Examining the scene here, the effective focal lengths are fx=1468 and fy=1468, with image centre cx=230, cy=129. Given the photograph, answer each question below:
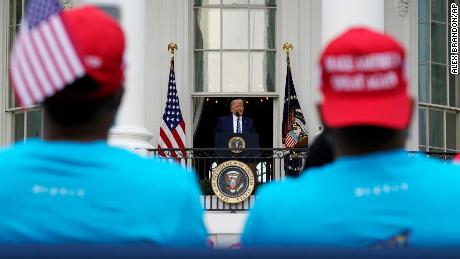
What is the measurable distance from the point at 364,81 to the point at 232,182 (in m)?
18.4

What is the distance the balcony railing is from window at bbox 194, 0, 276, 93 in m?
1.75

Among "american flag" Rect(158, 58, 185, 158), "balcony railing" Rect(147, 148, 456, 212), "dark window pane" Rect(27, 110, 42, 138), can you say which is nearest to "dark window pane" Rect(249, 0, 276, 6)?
"american flag" Rect(158, 58, 185, 158)

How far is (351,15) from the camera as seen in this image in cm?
2205

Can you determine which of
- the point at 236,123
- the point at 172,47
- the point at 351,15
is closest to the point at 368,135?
the point at 351,15

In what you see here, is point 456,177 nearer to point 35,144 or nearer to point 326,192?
point 326,192

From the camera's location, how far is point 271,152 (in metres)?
24.0

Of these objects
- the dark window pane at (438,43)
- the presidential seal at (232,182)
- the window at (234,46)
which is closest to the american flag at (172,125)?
the window at (234,46)

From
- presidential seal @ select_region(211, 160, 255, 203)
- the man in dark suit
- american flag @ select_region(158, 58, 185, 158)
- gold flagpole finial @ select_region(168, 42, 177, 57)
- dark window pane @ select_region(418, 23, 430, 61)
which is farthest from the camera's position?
dark window pane @ select_region(418, 23, 430, 61)

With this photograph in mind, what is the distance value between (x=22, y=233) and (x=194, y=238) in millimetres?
479

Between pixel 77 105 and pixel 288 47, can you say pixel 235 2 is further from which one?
pixel 77 105

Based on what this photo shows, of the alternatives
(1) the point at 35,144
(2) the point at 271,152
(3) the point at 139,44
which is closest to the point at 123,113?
(3) the point at 139,44

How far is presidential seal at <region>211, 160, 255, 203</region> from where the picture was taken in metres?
22.2

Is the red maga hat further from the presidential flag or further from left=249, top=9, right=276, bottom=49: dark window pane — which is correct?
left=249, top=9, right=276, bottom=49: dark window pane

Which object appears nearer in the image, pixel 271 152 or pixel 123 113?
pixel 123 113
